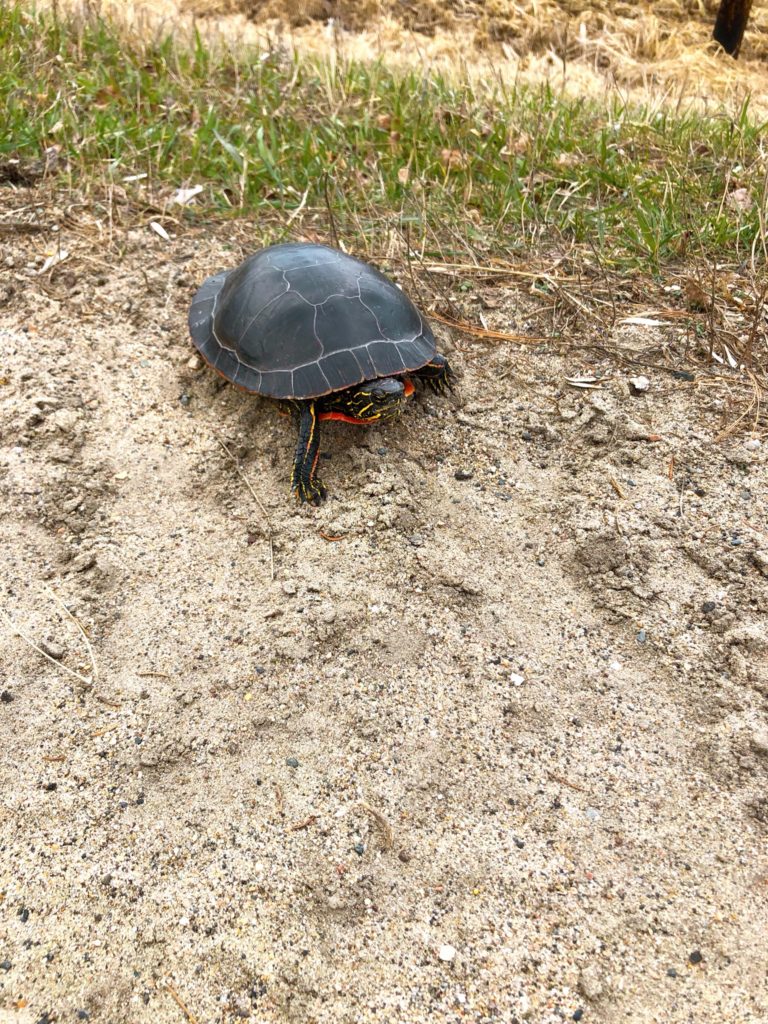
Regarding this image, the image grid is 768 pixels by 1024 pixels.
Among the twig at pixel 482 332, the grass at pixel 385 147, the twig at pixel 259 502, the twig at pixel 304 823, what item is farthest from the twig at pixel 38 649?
the grass at pixel 385 147

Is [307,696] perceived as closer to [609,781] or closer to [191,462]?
[609,781]

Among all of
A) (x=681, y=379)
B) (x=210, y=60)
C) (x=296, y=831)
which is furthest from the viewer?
(x=210, y=60)

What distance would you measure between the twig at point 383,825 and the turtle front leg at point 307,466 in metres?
1.14

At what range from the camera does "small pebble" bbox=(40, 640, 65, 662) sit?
2.41m

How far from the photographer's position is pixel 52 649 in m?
2.42

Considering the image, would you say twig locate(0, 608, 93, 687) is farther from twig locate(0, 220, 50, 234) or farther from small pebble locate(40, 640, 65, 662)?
twig locate(0, 220, 50, 234)

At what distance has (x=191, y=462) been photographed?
9.91 ft

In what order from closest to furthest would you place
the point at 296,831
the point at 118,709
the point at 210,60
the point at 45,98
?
the point at 296,831, the point at 118,709, the point at 45,98, the point at 210,60

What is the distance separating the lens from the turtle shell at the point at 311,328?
114 inches

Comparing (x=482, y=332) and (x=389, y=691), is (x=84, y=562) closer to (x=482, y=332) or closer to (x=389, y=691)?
(x=389, y=691)

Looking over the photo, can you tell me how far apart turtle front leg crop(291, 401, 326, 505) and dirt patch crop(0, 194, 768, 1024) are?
0.26ft

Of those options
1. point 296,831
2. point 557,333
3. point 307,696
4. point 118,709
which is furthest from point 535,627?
point 557,333

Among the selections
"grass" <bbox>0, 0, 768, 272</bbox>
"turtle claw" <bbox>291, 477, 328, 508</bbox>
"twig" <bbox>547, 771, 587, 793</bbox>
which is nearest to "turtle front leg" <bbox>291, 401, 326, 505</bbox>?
"turtle claw" <bbox>291, 477, 328, 508</bbox>

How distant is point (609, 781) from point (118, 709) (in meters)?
1.41
